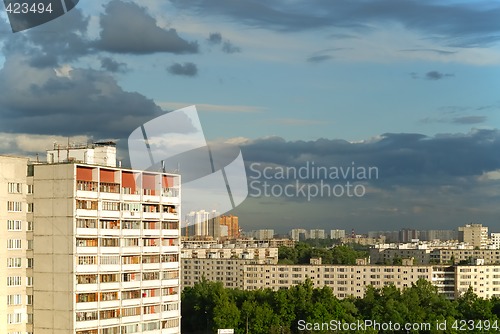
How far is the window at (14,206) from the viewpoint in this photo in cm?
1659

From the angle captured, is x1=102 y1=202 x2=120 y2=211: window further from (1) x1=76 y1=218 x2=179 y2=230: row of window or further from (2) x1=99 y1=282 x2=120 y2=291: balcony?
(2) x1=99 y1=282 x2=120 y2=291: balcony

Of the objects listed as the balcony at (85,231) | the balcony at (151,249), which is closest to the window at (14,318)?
the balcony at (85,231)

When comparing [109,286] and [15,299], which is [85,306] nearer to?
[109,286]

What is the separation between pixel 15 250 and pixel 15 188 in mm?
1198

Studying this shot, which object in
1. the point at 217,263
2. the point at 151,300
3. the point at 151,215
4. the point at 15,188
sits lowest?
the point at 217,263

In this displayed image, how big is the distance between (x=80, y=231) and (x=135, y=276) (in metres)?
1.88

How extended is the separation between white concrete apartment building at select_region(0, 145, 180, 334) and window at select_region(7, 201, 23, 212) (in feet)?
0.13

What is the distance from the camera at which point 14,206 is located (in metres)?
16.7

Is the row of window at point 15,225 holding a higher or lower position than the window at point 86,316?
higher

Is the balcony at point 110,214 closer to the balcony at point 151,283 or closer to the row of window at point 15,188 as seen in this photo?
the row of window at point 15,188

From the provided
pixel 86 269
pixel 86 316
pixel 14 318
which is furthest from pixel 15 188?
pixel 86 316

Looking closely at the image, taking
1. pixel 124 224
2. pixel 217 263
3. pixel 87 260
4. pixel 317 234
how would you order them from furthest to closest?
pixel 317 234 → pixel 217 263 → pixel 124 224 → pixel 87 260

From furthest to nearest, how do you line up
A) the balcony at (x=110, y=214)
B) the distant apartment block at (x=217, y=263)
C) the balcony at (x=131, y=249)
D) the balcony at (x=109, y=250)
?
the distant apartment block at (x=217, y=263)
the balcony at (x=131, y=249)
the balcony at (x=110, y=214)
the balcony at (x=109, y=250)

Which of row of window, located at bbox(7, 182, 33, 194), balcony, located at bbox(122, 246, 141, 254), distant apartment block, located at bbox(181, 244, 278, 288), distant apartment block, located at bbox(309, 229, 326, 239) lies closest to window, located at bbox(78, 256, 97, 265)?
balcony, located at bbox(122, 246, 141, 254)
